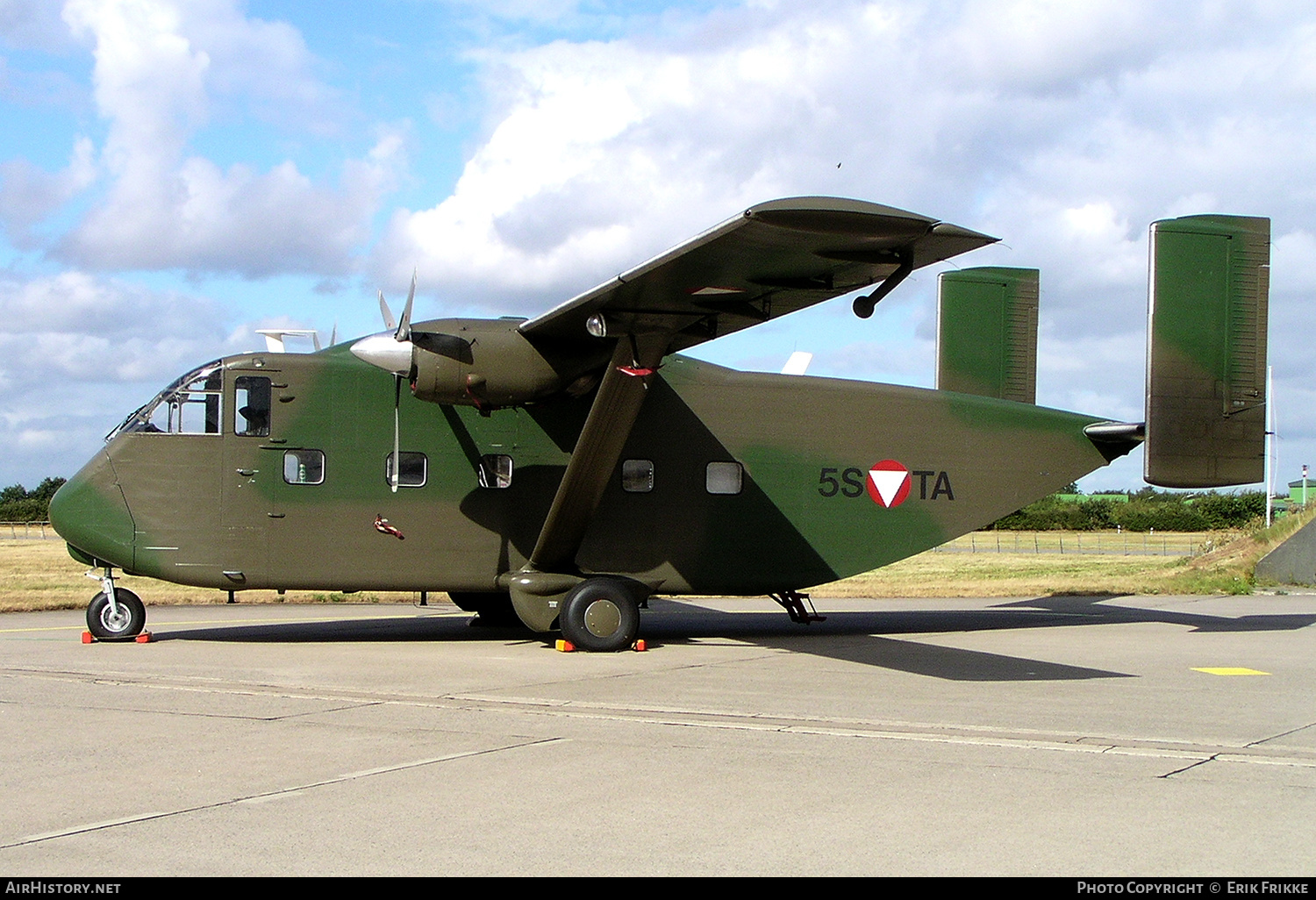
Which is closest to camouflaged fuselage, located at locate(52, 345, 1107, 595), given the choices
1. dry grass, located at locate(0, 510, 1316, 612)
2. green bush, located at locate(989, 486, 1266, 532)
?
dry grass, located at locate(0, 510, 1316, 612)

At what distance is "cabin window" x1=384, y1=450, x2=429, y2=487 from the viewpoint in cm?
1462

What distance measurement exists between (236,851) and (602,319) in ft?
25.6

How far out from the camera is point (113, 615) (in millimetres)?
14227

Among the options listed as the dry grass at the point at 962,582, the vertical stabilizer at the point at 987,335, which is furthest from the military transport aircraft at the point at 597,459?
the dry grass at the point at 962,582

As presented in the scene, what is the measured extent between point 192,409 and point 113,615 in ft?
9.01

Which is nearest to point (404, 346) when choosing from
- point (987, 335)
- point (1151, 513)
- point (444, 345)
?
point (444, 345)

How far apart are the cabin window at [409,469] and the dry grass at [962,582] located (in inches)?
337

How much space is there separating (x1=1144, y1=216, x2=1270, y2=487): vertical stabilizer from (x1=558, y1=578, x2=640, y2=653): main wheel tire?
7217mm

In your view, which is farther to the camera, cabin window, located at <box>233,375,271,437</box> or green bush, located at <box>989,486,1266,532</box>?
green bush, located at <box>989,486,1266,532</box>

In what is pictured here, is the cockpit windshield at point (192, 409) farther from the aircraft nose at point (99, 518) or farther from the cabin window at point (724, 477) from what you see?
the cabin window at point (724, 477)

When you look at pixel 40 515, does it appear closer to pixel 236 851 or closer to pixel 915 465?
pixel 915 465

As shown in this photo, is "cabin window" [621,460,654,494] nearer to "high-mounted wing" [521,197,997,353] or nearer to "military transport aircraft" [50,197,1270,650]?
"military transport aircraft" [50,197,1270,650]

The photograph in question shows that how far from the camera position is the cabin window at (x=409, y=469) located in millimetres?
14617

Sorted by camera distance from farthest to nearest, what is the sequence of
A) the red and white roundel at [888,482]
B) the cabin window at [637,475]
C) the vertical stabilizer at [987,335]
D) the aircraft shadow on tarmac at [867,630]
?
the vertical stabilizer at [987,335]
the red and white roundel at [888,482]
the cabin window at [637,475]
the aircraft shadow on tarmac at [867,630]
